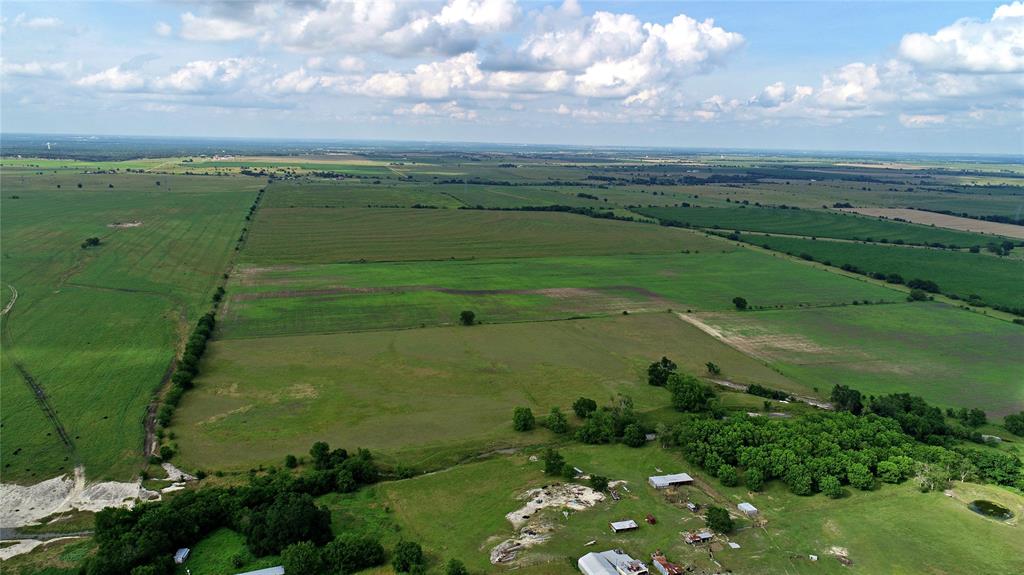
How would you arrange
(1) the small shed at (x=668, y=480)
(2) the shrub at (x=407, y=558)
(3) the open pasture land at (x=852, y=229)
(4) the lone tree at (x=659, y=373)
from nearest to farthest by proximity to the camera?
(2) the shrub at (x=407, y=558) → (1) the small shed at (x=668, y=480) → (4) the lone tree at (x=659, y=373) → (3) the open pasture land at (x=852, y=229)

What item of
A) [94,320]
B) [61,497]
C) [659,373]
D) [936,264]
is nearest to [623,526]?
[659,373]

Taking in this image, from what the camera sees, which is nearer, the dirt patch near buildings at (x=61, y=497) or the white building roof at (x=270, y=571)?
the white building roof at (x=270, y=571)

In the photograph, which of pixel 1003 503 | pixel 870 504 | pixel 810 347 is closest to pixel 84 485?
pixel 870 504

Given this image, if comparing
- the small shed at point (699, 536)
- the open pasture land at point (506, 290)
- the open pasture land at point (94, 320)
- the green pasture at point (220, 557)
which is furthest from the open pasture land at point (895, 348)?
the open pasture land at point (94, 320)

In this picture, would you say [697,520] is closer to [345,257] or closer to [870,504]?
[870,504]

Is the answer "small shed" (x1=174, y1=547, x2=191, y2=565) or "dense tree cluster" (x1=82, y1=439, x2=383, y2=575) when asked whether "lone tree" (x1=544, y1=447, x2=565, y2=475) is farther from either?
"small shed" (x1=174, y1=547, x2=191, y2=565)

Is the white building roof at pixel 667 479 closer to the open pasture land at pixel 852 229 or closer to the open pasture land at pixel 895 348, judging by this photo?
the open pasture land at pixel 895 348
